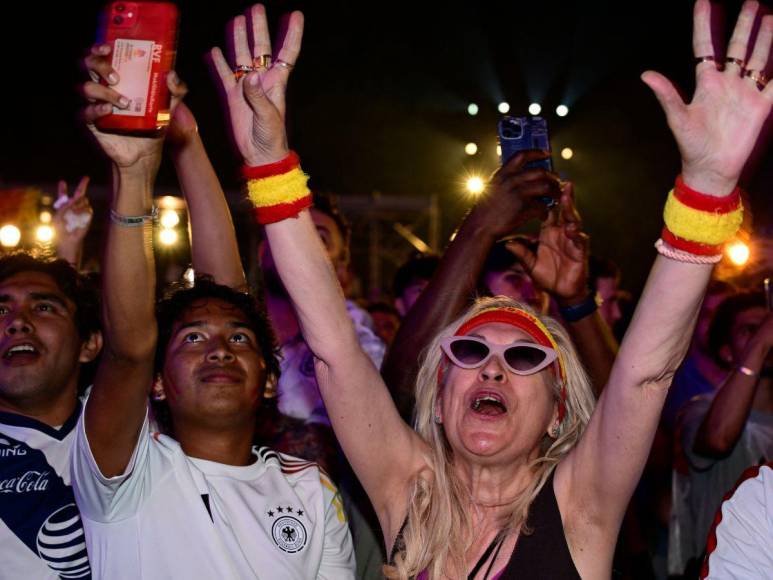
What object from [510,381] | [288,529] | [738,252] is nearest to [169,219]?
[738,252]

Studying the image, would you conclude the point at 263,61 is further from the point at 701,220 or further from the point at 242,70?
the point at 701,220

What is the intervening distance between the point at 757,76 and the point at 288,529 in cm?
187

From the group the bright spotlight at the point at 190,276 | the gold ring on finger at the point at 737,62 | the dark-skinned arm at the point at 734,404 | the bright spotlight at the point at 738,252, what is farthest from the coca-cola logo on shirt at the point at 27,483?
the bright spotlight at the point at 738,252

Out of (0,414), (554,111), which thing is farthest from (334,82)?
(0,414)

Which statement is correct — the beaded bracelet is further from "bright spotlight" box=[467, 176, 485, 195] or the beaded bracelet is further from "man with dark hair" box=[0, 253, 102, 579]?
"bright spotlight" box=[467, 176, 485, 195]

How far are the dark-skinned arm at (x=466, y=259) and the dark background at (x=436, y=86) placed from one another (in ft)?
29.4

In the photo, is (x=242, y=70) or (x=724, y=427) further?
(x=724, y=427)

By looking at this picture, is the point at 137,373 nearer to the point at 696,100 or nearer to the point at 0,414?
the point at 0,414

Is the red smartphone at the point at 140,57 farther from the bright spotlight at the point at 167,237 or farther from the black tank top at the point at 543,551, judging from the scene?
the bright spotlight at the point at 167,237

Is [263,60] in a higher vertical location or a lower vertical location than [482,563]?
higher

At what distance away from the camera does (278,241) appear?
2.39m

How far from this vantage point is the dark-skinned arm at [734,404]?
→ 3.96 m

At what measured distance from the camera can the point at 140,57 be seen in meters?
2.22

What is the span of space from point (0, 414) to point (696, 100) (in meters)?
2.37
